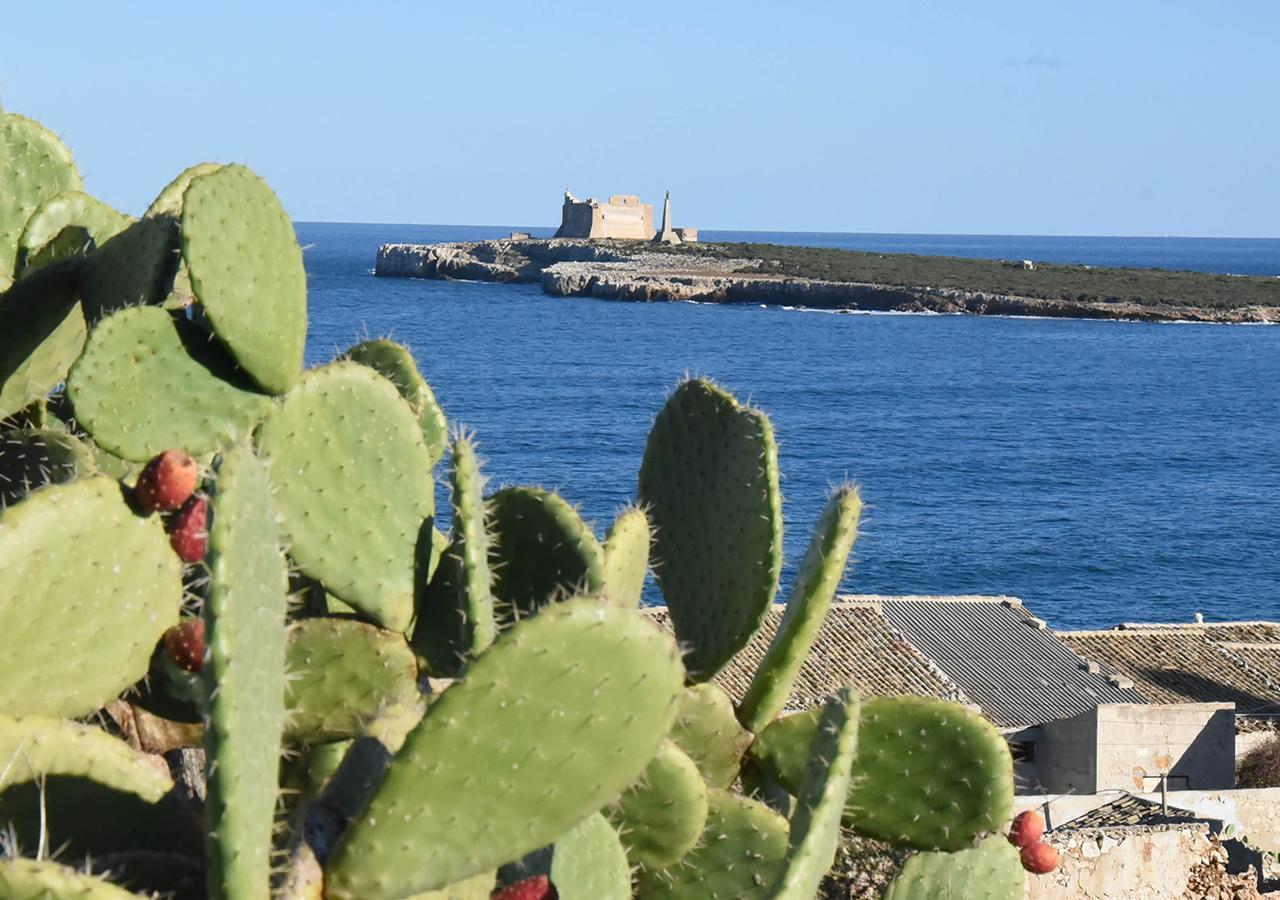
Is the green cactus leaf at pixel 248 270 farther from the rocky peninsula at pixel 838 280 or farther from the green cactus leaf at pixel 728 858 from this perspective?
the rocky peninsula at pixel 838 280

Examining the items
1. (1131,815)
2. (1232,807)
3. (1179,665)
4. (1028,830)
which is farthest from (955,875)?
(1179,665)

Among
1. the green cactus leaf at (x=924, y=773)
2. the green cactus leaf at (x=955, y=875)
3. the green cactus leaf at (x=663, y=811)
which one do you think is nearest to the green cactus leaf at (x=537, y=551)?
the green cactus leaf at (x=663, y=811)

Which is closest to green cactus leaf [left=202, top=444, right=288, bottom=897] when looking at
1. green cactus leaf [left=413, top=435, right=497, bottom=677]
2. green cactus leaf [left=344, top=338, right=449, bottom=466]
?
green cactus leaf [left=413, top=435, right=497, bottom=677]

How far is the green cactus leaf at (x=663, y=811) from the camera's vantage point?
95.0 inches

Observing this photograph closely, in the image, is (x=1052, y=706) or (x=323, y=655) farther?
(x=1052, y=706)

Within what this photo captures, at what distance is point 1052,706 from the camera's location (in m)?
21.1

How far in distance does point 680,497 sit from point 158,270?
959mm

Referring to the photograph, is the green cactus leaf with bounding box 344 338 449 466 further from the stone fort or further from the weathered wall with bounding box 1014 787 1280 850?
the stone fort

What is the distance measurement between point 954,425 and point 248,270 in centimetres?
5763

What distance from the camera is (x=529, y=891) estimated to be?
2041 mm

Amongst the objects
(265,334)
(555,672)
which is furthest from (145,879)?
(265,334)

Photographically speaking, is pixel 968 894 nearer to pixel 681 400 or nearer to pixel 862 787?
pixel 862 787

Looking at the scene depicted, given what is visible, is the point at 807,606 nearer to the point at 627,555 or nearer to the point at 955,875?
the point at 627,555

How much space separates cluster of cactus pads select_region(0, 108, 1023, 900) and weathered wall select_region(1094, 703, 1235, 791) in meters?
16.5
